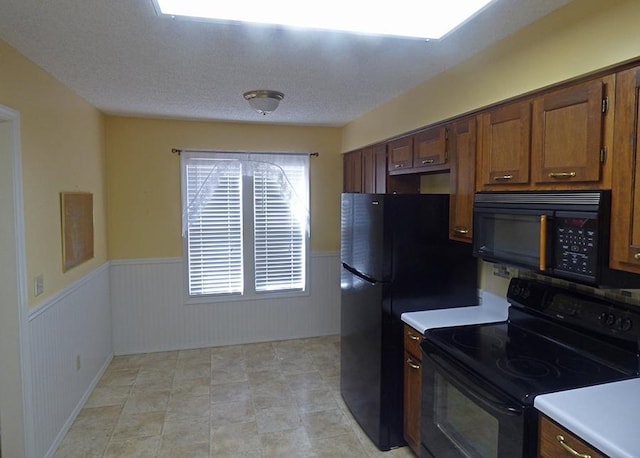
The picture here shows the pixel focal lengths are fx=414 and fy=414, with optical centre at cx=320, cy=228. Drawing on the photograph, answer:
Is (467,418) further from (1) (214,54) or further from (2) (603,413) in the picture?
(1) (214,54)

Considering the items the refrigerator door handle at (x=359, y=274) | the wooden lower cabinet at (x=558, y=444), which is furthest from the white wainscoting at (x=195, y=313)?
the wooden lower cabinet at (x=558, y=444)

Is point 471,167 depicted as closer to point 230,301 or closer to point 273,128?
point 273,128

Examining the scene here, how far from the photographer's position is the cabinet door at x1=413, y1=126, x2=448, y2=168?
103 inches

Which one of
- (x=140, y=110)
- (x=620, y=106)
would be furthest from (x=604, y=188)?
(x=140, y=110)

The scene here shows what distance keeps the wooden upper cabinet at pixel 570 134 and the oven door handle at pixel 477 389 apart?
0.93 meters

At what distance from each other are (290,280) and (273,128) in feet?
5.55

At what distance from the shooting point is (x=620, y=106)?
4.94ft

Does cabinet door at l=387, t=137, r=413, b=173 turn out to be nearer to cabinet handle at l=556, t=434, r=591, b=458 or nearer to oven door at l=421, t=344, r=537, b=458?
oven door at l=421, t=344, r=537, b=458

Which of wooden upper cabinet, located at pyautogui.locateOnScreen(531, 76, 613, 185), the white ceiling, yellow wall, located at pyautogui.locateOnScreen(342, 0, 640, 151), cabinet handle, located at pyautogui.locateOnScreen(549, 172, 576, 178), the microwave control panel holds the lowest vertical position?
the microwave control panel

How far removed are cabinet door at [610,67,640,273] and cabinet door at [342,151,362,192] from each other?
2671 mm

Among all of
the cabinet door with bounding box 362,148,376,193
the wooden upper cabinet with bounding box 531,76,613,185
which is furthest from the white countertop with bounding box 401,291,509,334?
the cabinet door with bounding box 362,148,376,193

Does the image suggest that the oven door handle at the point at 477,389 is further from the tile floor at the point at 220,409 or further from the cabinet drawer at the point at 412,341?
the tile floor at the point at 220,409

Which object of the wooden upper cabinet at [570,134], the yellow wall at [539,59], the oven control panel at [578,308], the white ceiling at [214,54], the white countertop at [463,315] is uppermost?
the white ceiling at [214,54]

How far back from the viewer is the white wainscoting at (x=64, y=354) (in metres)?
2.45
